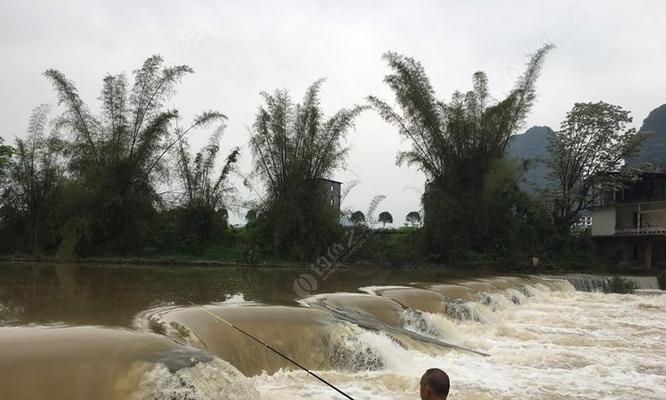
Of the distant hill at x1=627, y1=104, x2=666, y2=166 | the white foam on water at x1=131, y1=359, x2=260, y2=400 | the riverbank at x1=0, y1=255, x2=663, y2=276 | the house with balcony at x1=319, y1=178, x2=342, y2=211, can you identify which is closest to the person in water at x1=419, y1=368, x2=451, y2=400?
the white foam on water at x1=131, y1=359, x2=260, y2=400

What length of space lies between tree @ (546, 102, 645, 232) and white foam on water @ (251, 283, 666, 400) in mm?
14068

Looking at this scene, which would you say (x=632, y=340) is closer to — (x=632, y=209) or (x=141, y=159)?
(x=141, y=159)

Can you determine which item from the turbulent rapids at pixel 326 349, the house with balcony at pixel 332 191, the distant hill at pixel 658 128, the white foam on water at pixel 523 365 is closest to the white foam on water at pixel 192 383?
the turbulent rapids at pixel 326 349

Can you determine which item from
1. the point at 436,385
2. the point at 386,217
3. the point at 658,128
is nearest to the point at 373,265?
the point at 386,217

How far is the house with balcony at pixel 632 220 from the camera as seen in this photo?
2286 centimetres

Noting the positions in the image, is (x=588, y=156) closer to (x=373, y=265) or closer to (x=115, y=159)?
(x=373, y=265)

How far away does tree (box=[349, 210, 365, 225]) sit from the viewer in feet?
70.4

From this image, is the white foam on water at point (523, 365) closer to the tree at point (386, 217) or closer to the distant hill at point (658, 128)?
the tree at point (386, 217)

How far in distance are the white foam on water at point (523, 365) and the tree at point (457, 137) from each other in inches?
402

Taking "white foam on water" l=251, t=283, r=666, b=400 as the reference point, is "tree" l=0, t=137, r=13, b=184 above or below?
above

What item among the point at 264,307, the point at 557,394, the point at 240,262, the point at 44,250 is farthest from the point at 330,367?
the point at 44,250

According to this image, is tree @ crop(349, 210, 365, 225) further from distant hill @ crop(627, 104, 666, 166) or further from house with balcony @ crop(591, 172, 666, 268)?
distant hill @ crop(627, 104, 666, 166)

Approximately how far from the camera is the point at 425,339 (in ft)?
24.5

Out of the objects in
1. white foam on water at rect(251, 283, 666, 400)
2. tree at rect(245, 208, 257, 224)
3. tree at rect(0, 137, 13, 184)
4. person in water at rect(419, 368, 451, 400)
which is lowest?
white foam on water at rect(251, 283, 666, 400)
